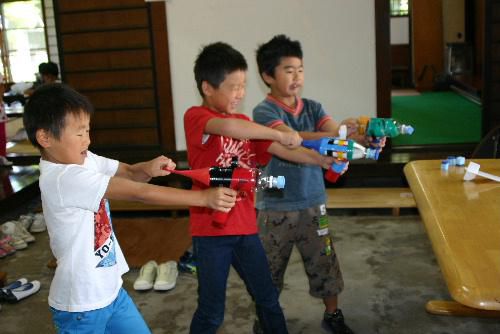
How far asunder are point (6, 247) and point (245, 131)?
2758mm

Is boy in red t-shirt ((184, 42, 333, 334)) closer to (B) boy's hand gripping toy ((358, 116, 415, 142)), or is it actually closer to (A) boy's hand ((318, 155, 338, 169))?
(A) boy's hand ((318, 155, 338, 169))

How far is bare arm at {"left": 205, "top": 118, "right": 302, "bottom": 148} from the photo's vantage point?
7.02 ft

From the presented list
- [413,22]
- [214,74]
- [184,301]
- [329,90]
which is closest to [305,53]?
[329,90]

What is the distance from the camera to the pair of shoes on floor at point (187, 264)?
365 cm

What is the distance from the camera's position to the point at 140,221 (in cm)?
472

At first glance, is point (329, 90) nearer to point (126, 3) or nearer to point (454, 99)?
point (126, 3)

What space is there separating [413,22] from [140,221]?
7.09 m

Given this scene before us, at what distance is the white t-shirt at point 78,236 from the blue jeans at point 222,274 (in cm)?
46

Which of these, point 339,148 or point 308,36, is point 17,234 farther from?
point 339,148

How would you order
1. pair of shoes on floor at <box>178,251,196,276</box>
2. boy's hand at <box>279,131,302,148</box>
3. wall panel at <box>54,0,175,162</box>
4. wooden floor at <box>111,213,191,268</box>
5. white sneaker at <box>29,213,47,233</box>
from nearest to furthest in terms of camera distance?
boy's hand at <box>279,131,302,148</box> → pair of shoes on floor at <box>178,251,196,276</box> → wooden floor at <box>111,213,191,268</box> → white sneaker at <box>29,213,47,233</box> → wall panel at <box>54,0,175,162</box>

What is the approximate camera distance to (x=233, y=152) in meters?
2.28

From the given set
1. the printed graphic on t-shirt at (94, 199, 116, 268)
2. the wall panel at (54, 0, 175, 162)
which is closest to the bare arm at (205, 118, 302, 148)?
the printed graphic on t-shirt at (94, 199, 116, 268)

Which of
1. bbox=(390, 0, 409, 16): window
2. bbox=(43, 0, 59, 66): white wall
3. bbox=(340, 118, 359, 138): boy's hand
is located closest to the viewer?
bbox=(340, 118, 359, 138): boy's hand

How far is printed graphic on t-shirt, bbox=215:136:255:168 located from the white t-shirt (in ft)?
1.81
